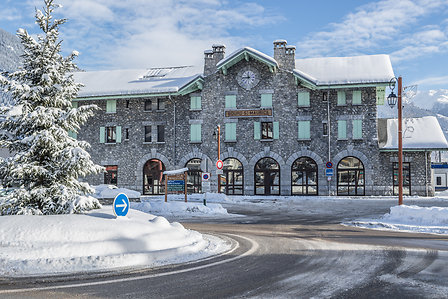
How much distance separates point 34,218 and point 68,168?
205 cm

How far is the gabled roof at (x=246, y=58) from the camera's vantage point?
32469 mm

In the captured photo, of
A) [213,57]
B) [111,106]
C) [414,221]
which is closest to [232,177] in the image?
[213,57]

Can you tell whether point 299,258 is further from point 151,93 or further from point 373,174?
point 151,93

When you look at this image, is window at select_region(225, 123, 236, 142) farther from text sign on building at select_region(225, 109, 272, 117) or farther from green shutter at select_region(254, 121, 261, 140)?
Answer: green shutter at select_region(254, 121, 261, 140)

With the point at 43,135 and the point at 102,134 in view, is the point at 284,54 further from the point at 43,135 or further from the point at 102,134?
the point at 43,135

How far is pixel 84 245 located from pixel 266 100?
2673 centimetres

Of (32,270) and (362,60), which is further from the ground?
(362,60)

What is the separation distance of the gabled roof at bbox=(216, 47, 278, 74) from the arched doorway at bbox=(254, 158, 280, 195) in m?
7.17

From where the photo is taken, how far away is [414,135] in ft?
109

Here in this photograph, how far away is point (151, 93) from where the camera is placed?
1361 inches

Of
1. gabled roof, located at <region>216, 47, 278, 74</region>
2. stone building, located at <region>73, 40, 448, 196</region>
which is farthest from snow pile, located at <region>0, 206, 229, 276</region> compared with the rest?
gabled roof, located at <region>216, 47, 278, 74</region>

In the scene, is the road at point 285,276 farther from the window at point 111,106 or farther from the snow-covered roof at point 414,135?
the window at point 111,106

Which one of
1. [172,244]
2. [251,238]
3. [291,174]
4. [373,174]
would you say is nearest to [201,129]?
[291,174]

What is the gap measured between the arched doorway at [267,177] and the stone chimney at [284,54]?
7.38 meters
